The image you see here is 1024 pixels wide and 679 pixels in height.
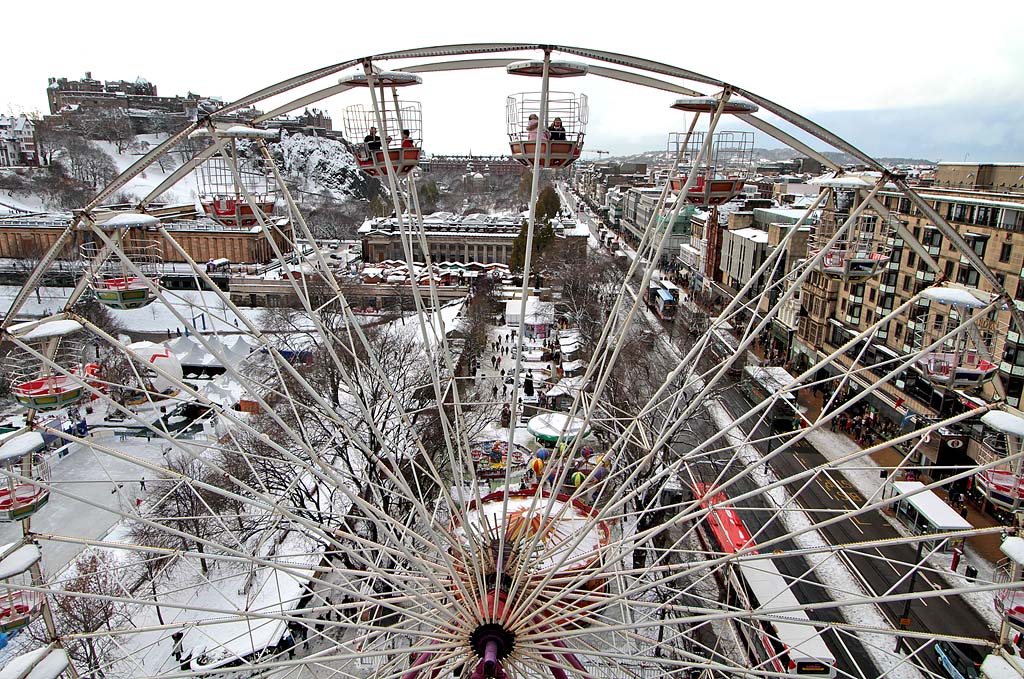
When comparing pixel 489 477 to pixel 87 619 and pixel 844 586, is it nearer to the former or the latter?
pixel 844 586

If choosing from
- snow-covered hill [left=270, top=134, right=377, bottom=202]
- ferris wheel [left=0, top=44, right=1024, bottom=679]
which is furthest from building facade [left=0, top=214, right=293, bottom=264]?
snow-covered hill [left=270, top=134, right=377, bottom=202]

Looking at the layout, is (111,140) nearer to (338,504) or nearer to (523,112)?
(338,504)

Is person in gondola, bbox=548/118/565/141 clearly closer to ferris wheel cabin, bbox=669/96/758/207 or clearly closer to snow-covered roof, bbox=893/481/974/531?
ferris wheel cabin, bbox=669/96/758/207

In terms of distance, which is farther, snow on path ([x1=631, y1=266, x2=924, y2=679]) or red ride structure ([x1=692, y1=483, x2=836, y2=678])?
snow on path ([x1=631, y1=266, x2=924, y2=679])

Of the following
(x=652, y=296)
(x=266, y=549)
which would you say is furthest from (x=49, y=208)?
(x=266, y=549)

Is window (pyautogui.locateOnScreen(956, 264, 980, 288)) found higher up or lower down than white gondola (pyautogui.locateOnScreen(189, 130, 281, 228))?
Result: lower down

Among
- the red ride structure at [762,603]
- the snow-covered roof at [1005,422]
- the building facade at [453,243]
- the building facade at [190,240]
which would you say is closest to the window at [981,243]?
the red ride structure at [762,603]

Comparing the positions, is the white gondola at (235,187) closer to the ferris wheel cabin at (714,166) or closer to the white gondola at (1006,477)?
the ferris wheel cabin at (714,166)

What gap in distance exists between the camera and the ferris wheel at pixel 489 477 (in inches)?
316

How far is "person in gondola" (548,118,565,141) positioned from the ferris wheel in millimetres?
28

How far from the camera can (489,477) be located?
2414 centimetres

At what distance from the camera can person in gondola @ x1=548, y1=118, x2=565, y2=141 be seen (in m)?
8.48

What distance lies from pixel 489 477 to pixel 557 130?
1787cm

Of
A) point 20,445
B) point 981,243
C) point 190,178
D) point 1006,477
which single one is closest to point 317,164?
point 190,178
